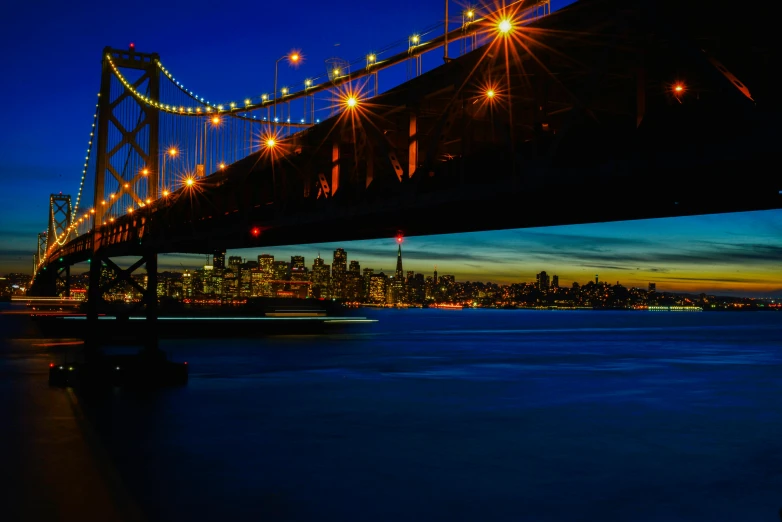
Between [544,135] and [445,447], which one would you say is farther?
[445,447]

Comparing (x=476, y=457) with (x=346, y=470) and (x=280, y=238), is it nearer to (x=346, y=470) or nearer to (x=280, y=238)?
(x=346, y=470)

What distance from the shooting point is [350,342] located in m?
83.8

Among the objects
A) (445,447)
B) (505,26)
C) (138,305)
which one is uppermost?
(505,26)

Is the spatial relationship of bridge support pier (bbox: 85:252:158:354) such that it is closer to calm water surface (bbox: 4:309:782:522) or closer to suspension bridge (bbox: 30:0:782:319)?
calm water surface (bbox: 4:309:782:522)

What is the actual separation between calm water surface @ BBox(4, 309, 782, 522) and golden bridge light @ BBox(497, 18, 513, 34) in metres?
9.29

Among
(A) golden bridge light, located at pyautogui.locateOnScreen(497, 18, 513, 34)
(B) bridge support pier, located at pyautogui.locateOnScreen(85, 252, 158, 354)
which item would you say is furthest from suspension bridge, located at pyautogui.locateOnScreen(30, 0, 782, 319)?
(B) bridge support pier, located at pyautogui.locateOnScreen(85, 252, 158, 354)

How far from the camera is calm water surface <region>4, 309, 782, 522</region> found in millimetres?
15867

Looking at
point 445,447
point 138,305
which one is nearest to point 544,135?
point 445,447

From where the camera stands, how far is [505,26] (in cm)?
1400

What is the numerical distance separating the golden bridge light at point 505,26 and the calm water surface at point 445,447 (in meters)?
9.29

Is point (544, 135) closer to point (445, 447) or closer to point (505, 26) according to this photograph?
point (505, 26)

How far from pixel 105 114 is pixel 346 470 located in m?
50.4


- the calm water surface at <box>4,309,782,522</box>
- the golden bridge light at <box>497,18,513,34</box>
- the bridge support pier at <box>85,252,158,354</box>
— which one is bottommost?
the calm water surface at <box>4,309,782,522</box>

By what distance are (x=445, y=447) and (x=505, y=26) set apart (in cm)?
1298
